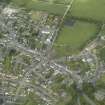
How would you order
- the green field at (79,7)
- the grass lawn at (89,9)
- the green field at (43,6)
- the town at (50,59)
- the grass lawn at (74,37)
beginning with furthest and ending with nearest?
the green field at (43,6) < the green field at (79,7) < the grass lawn at (89,9) < the grass lawn at (74,37) < the town at (50,59)

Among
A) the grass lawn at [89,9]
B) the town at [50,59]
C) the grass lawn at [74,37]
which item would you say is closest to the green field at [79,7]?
the grass lawn at [89,9]

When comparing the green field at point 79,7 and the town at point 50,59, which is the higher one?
the green field at point 79,7

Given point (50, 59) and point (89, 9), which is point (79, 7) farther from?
point (50, 59)

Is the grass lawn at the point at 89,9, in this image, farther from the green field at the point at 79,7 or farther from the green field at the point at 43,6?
the green field at the point at 43,6

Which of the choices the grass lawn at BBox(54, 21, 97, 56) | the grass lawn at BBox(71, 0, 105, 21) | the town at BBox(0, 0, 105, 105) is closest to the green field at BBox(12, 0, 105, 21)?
the grass lawn at BBox(71, 0, 105, 21)

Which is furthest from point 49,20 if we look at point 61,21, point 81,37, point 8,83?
point 8,83

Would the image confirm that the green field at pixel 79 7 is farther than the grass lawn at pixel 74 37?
Yes
